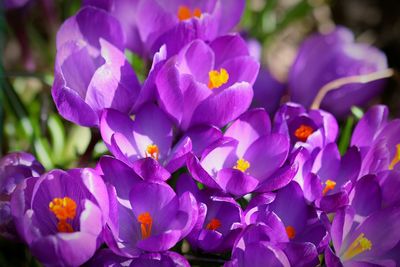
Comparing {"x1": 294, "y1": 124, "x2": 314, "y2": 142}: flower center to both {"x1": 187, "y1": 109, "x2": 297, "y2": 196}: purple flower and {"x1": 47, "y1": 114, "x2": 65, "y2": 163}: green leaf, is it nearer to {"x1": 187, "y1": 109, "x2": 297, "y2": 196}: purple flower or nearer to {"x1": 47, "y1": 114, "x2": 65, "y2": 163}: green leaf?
{"x1": 187, "y1": 109, "x2": 297, "y2": 196}: purple flower

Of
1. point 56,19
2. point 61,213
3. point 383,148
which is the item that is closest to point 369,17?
point 56,19

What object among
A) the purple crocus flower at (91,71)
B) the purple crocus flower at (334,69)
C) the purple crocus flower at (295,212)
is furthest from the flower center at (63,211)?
the purple crocus flower at (334,69)

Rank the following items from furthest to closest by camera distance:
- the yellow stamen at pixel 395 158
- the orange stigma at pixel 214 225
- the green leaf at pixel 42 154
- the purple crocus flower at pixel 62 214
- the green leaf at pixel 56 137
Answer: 1. the green leaf at pixel 56 137
2. the green leaf at pixel 42 154
3. the yellow stamen at pixel 395 158
4. the orange stigma at pixel 214 225
5. the purple crocus flower at pixel 62 214

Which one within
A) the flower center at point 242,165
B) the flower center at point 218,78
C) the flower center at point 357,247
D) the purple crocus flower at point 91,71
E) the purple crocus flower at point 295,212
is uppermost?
the purple crocus flower at point 91,71

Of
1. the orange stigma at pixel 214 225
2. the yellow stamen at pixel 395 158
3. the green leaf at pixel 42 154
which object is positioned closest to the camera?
the orange stigma at pixel 214 225

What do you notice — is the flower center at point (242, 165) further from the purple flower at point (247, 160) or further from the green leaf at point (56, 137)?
the green leaf at point (56, 137)

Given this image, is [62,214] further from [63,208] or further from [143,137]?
[143,137]

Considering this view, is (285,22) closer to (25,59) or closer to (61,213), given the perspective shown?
(25,59)
